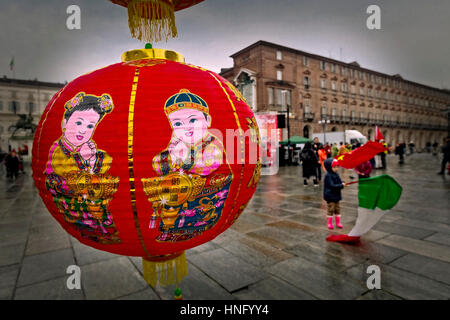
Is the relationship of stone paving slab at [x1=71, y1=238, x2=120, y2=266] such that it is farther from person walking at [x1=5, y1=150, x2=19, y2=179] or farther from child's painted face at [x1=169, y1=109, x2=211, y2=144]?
person walking at [x1=5, y1=150, x2=19, y2=179]

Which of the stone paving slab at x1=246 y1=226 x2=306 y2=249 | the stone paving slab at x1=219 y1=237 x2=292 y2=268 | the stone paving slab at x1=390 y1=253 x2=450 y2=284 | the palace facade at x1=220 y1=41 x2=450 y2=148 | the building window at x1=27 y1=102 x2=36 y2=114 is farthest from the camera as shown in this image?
the building window at x1=27 y1=102 x2=36 y2=114

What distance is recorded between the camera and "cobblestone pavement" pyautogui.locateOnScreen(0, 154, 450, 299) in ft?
8.56

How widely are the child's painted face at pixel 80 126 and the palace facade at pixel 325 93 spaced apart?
2736 cm

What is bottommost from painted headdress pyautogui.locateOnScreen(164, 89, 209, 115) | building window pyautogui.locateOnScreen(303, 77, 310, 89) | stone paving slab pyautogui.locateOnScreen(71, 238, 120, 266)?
stone paving slab pyautogui.locateOnScreen(71, 238, 120, 266)

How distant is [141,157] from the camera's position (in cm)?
109

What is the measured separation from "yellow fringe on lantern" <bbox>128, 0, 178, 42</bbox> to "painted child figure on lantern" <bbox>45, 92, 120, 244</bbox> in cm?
59

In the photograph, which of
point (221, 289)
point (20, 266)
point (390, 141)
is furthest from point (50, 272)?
point (390, 141)

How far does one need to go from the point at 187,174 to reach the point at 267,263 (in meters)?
2.63

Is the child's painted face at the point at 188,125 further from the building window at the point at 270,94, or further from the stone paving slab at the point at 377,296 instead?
the building window at the point at 270,94

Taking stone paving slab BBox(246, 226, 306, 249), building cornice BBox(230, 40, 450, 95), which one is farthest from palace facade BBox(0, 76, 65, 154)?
stone paving slab BBox(246, 226, 306, 249)

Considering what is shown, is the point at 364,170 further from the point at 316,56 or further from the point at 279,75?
the point at 316,56

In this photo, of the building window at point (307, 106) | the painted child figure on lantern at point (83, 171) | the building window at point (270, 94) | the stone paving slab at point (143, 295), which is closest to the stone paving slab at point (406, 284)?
the stone paving slab at point (143, 295)

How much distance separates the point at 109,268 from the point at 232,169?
2.87 meters

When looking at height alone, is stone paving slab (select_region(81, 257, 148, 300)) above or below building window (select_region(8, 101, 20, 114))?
below
